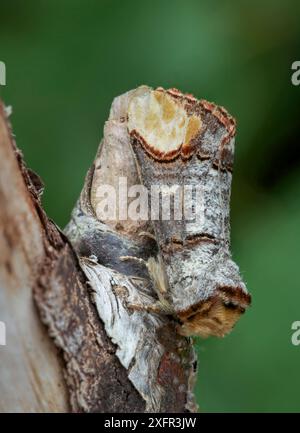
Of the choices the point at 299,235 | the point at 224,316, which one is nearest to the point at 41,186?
the point at 224,316

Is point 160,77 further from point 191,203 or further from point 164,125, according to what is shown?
point 191,203

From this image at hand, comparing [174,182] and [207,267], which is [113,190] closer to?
[174,182]

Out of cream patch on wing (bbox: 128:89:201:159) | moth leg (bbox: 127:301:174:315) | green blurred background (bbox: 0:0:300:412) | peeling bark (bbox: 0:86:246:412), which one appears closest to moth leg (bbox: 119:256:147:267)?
peeling bark (bbox: 0:86:246:412)

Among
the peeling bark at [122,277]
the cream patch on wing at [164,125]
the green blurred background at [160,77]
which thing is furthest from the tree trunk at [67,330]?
the green blurred background at [160,77]

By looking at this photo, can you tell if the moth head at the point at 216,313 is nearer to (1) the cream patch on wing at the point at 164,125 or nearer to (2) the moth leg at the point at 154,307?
(2) the moth leg at the point at 154,307

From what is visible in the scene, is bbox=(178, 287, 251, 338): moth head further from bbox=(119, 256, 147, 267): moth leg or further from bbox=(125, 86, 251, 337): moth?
bbox=(119, 256, 147, 267): moth leg
